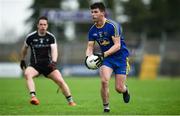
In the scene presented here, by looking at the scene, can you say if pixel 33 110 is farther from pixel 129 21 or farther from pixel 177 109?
pixel 129 21

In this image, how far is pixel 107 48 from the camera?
13227 millimetres

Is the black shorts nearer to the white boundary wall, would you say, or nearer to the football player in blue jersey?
the football player in blue jersey

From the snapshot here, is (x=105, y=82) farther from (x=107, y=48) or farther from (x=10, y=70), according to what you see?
(x=10, y=70)

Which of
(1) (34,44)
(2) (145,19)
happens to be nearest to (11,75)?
(2) (145,19)

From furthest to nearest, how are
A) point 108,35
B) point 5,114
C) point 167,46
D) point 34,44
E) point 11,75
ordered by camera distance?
point 167,46 → point 11,75 → point 34,44 → point 108,35 → point 5,114

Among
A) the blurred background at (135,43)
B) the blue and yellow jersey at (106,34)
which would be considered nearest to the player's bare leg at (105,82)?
the blue and yellow jersey at (106,34)

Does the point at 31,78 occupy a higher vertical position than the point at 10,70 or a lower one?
lower

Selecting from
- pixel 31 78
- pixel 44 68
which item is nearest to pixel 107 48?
pixel 44 68

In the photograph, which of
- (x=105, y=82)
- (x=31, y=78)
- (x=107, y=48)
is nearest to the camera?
(x=105, y=82)

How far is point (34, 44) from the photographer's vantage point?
14.5 meters

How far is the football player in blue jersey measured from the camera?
1289 centimetres

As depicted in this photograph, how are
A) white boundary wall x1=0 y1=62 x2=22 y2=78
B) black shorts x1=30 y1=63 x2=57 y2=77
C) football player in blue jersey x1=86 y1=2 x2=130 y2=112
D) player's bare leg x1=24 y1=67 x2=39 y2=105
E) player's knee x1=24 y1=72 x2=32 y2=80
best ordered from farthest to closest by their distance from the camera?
1. white boundary wall x1=0 y1=62 x2=22 y2=78
2. black shorts x1=30 y1=63 x2=57 y2=77
3. player's knee x1=24 y1=72 x2=32 y2=80
4. player's bare leg x1=24 y1=67 x2=39 y2=105
5. football player in blue jersey x1=86 y1=2 x2=130 y2=112

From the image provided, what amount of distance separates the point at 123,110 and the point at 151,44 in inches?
1349

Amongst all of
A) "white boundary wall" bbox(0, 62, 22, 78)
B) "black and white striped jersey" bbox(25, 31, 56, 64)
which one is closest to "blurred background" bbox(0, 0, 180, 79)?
"white boundary wall" bbox(0, 62, 22, 78)
